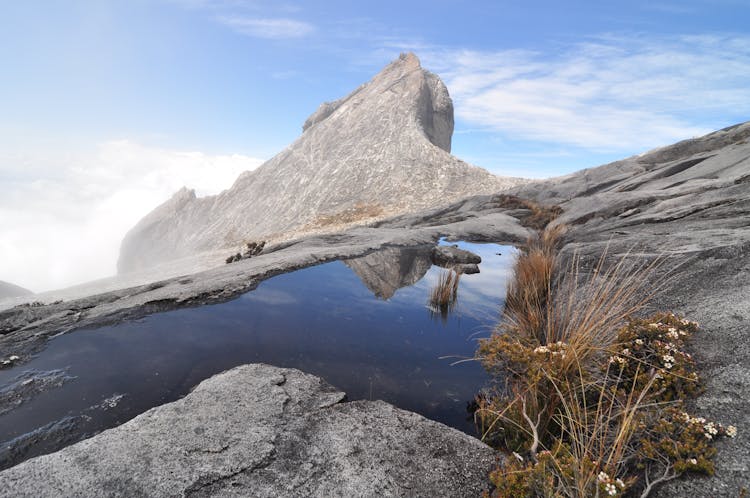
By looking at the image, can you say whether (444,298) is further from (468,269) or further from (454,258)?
(454,258)

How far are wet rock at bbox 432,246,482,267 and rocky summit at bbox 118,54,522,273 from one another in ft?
50.7

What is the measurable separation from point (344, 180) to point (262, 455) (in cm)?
3150

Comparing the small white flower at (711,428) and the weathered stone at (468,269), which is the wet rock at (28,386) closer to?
the small white flower at (711,428)

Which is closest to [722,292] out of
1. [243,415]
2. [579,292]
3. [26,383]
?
[579,292]

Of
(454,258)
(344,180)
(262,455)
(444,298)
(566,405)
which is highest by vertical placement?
(344,180)

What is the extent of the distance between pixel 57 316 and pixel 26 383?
7.88 ft

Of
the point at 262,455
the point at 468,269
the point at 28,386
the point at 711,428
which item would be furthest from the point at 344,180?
the point at 711,428

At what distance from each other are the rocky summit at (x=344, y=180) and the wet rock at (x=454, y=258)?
50.7 ft

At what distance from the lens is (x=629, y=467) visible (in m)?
2.79

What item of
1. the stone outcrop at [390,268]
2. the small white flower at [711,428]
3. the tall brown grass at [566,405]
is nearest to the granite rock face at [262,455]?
the tall brown grass at [566,405]

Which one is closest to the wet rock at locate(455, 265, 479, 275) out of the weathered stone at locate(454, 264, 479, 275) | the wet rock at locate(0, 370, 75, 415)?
the weathered stone at locate(454, 264, 479, 275)

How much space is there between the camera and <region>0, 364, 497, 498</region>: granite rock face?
8.78ft

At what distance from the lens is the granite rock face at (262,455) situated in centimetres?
268

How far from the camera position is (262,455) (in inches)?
120
